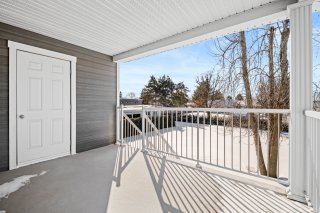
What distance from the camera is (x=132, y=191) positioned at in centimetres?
234

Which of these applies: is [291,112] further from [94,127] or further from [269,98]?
[94,127]

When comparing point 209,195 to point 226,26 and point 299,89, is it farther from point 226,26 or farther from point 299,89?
point 226,26

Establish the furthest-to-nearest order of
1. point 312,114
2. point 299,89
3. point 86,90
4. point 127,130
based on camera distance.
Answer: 1. point 127,130
2. point 86,90
3. point 299,89
4. point 312,114

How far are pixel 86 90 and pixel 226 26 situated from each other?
3485mm

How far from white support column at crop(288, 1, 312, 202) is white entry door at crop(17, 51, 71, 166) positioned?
4245 mm

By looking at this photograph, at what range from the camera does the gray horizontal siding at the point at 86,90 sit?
120 inches

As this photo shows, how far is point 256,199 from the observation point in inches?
83.1

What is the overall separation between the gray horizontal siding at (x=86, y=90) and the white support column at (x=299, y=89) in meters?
4.17

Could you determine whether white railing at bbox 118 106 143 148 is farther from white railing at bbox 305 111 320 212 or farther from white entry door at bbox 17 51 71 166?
white railing at bbox 305 111 320 212

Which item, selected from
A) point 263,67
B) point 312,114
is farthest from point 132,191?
point 263,67

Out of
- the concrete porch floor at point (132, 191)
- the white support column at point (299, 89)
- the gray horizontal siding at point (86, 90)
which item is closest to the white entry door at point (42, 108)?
the gray horizontal siding at point (86, 90)

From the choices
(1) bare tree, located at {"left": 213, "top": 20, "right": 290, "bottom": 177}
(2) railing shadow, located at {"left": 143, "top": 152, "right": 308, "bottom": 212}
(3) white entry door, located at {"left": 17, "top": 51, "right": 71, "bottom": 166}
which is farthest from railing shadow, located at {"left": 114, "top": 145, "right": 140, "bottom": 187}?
(1) bare tree, located at {"left": 213, "top": 20, "right": 290, "bottom": 177}

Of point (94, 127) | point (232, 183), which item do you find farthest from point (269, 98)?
point (94, 127)

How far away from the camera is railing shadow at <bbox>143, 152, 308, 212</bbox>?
6.40ft
